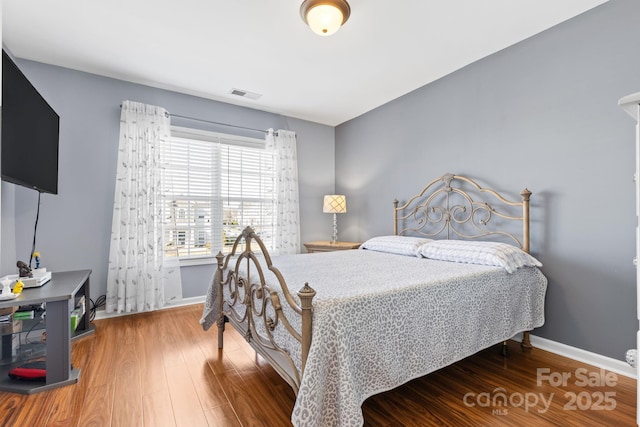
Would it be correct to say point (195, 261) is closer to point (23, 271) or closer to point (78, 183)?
point (78, 183)

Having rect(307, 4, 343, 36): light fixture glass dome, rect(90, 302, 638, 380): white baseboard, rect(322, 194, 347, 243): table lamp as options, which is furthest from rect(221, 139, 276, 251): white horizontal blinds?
rect(90, 302, 638, 380): white baseboard

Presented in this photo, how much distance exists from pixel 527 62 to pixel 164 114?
3517mm

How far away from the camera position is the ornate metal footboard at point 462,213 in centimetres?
272

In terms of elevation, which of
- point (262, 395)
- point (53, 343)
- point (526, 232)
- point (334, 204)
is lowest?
point (262, 395)

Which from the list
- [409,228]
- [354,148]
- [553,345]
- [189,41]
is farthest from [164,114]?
[553,345]

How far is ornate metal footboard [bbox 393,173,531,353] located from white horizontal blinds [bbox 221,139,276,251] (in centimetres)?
166

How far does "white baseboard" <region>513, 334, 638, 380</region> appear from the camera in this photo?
85.4 inches

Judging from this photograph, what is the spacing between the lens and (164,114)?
3.58 meters

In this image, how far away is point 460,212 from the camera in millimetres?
3156

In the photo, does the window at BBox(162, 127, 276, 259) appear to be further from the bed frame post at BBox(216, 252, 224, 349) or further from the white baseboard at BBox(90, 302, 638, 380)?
the white baseboard at BBox(90, 302, 638, 380)

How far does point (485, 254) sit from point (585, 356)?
101 cm

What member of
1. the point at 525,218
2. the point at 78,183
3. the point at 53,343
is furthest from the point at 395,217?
the point at 78,183

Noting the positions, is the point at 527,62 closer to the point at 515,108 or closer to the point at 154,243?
the point at 515,108

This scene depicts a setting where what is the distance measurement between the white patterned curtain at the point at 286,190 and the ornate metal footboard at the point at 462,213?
138 centimetres
